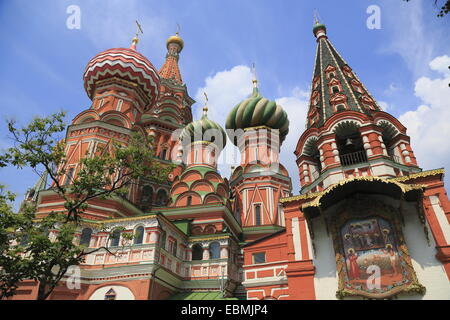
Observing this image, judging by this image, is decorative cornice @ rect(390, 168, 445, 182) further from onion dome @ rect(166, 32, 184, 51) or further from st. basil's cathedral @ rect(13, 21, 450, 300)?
onion dome @ rect(166, 32, 184, 51)

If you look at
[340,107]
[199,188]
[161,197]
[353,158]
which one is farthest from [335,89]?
[161,197]

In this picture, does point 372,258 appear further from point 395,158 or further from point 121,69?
point 121,69

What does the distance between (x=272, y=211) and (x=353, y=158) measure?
355 inches

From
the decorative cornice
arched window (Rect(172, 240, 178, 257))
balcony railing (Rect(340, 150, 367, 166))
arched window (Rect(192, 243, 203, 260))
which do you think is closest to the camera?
the decorative cornice

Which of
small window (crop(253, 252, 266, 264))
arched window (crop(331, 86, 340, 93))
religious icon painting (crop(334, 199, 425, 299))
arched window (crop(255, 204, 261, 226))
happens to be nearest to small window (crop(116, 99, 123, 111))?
arched window (crop(255, 204, 261, 226))

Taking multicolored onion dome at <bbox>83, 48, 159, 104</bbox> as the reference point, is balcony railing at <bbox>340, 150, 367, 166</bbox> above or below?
below

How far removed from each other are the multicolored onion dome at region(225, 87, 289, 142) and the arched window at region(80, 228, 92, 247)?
52.8ft

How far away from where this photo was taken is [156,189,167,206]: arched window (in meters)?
24.7

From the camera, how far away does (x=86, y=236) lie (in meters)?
16.6

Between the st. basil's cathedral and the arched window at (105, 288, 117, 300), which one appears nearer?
the st. basil's cathedral

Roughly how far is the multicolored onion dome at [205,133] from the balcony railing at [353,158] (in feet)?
42.4
